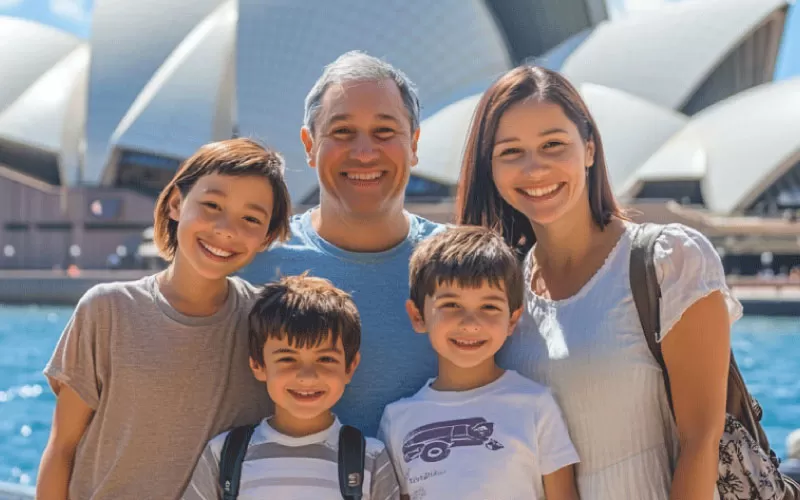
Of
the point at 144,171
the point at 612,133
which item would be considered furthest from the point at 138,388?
the point at 144,171

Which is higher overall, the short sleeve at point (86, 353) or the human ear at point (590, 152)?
the human ear at point (590, 152)

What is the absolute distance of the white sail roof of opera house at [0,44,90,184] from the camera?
24297 mm

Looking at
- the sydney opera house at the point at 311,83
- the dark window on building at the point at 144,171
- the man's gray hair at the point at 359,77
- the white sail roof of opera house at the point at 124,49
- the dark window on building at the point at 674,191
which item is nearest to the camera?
the man's gray hair at the point at 359,77

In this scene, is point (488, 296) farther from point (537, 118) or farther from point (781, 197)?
point (781, 197)

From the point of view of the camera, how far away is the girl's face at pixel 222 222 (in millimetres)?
1643

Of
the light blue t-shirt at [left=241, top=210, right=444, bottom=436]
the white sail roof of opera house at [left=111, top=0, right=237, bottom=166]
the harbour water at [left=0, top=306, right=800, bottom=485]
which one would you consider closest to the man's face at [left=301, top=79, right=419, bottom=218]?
the light blue t-shirt at [left=241, top=210, right=444, bottom=436]

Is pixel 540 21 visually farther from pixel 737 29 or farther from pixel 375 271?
pixel 375 271

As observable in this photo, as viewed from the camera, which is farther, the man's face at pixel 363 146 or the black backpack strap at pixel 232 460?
the man's face at pixel 363 146

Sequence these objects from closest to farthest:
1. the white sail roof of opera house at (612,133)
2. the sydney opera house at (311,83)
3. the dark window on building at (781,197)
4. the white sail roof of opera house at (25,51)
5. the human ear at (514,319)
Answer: the human ear at (514,319) → the dark window on building at (781,197) → the sydney opera house at (311,83) → the white sail roof of opera house at (612,133) → the white sail roof of opera house at (25,51)

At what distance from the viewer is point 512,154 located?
173 centimetres

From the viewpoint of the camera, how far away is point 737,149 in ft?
63.0

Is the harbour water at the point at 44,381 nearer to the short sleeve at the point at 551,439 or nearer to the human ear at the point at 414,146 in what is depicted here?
the human ear at the point at 414,146

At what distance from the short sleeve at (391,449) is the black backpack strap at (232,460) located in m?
0.30

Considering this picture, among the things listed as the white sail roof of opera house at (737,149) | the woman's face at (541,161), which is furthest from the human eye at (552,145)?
the white sail roof of opera house at (737,149)
